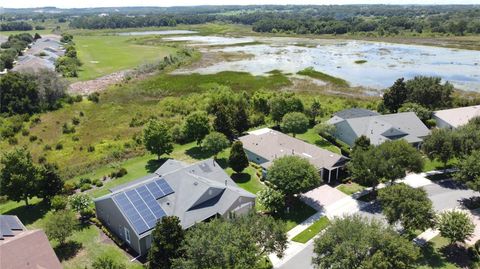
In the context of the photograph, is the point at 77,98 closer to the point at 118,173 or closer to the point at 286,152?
the point at 118,173

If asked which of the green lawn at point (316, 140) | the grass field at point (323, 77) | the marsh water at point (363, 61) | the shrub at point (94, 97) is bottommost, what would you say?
the green lawn at point (316, 140)

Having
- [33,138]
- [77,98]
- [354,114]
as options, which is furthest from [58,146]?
[354,114]

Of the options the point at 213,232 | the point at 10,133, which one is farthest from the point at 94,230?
the point at 10,133

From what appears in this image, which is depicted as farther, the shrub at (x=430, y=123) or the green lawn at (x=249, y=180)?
the shrub at (x=430, y=123)

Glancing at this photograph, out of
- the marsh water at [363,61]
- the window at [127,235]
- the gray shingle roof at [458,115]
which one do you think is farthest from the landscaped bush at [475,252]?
the marsh water at [363,61]

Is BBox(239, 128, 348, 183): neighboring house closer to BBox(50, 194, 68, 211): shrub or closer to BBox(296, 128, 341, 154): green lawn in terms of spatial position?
BBox(296, 128, 341, 154): green lawn

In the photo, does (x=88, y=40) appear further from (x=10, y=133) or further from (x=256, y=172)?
(x=256, y=172)

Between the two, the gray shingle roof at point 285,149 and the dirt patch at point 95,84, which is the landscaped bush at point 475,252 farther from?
the dirt patch at point 95,84

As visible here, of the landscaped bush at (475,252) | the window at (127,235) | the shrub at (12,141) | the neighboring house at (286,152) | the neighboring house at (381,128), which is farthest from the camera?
the shrub at (12,141)
